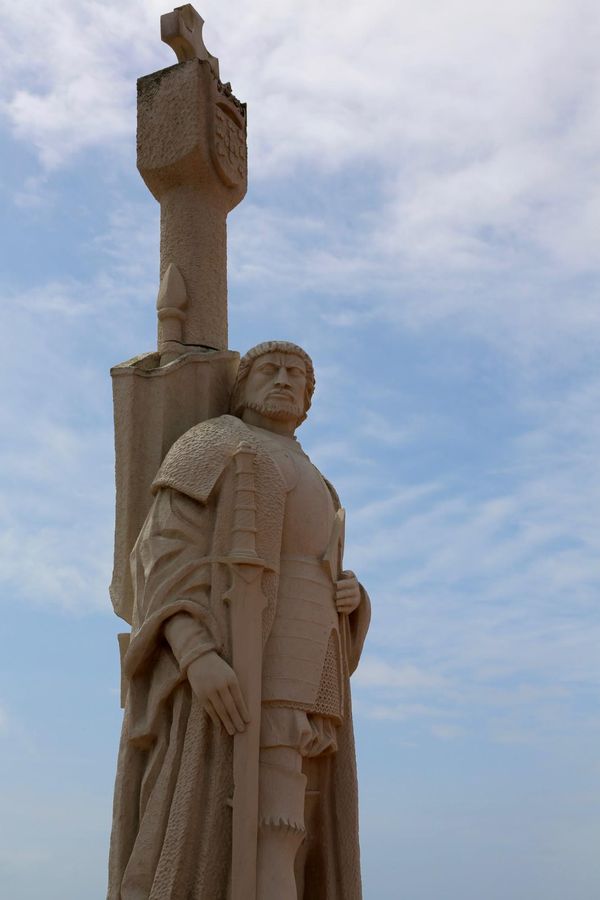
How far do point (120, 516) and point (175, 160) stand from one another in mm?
2473

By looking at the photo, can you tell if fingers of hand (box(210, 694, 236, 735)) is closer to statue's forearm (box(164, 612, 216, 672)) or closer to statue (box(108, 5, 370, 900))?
statue (box(108, 5, 370, 900))

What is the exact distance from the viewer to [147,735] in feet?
22.8

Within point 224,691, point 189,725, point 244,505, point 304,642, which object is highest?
point 244,505

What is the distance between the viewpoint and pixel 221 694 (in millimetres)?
6648

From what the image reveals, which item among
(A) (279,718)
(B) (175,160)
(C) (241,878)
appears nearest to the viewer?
(C) (241,878)

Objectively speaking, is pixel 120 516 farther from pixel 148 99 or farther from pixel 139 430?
pixel 148 99

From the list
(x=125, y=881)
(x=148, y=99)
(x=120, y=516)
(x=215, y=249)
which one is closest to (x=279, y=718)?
(x=125, y=881)

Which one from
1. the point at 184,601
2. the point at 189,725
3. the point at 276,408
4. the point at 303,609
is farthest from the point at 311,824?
the point at 276,408

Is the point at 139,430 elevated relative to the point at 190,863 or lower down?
elevated

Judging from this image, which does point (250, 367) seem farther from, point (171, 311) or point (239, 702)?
point (239, 702)

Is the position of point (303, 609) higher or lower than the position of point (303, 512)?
lower

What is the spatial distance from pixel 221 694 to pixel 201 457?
55.0 inches

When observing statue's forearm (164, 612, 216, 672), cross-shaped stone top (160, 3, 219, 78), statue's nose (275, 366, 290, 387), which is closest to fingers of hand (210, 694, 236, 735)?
statue's forearm (164, 612, 216, 672)

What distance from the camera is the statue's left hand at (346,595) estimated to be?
7422 millimetres
